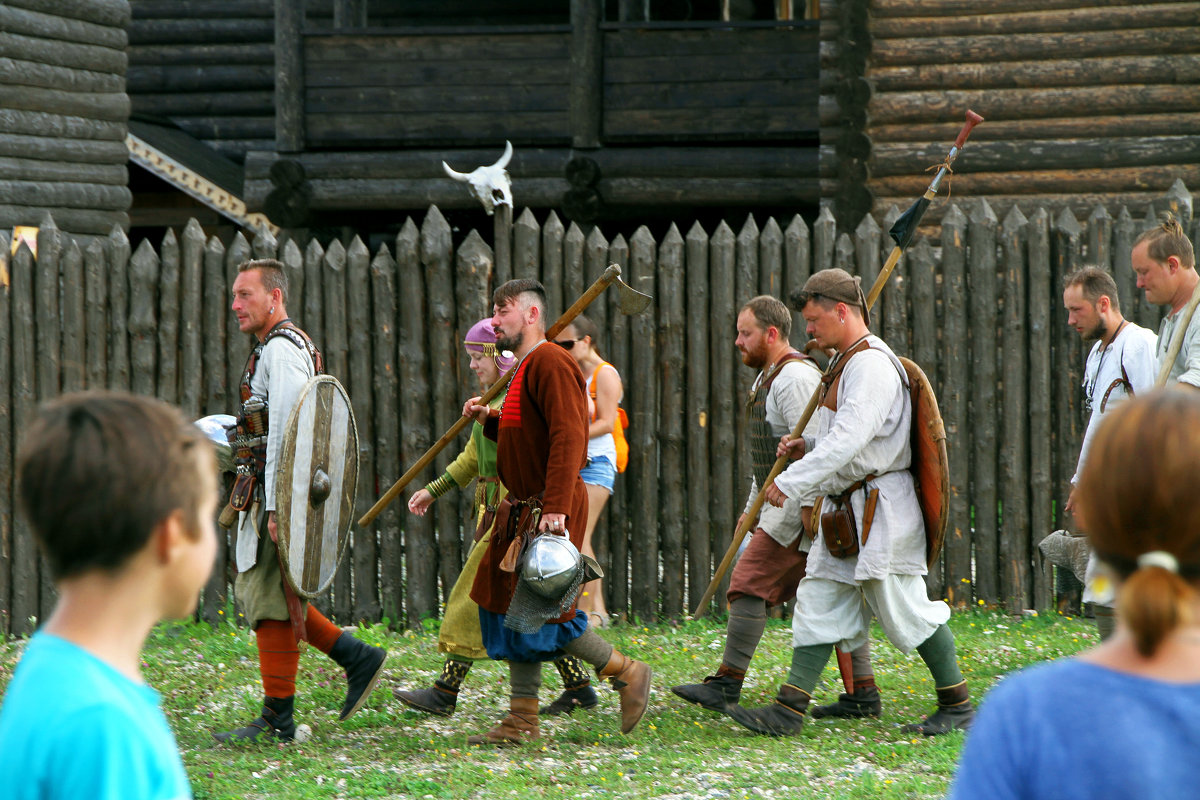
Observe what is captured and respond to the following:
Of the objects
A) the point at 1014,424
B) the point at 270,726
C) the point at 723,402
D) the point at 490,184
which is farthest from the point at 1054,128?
the point at 270,726

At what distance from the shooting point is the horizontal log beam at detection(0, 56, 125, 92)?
32.3 ft

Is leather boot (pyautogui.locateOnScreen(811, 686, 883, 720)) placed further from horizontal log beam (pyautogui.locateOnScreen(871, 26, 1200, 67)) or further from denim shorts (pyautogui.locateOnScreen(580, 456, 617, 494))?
horizontal log beam (pyautogui.locateOnScreen(871, 26, 1200, 67))

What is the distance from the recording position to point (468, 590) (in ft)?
17.4

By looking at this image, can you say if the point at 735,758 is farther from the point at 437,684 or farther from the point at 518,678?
the point at 437,684

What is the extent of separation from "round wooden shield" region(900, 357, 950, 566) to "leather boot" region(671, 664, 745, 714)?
1039mm

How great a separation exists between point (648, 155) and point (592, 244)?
489 cm

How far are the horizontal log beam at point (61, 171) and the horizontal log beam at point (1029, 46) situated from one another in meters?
6.59

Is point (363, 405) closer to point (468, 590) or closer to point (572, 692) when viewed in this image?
point (468, 590)

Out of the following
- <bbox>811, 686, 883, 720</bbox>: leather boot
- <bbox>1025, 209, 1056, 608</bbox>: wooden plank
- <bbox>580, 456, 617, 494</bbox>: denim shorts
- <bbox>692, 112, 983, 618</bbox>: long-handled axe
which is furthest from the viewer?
<bbox>1025, 209, 1056, 608</bbox>: wooden plank

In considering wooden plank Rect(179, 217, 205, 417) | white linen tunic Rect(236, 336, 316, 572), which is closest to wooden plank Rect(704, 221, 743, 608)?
white linen tunic Rect(236, 336, 316, 572)

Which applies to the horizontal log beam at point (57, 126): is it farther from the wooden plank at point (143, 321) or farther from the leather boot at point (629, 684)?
the leather boot at point (629, 684)

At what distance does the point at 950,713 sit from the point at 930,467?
1.01 m

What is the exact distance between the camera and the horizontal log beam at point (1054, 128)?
28.5ft

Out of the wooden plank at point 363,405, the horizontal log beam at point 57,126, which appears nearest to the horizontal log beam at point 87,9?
the horizontal log beam at point 57,126
